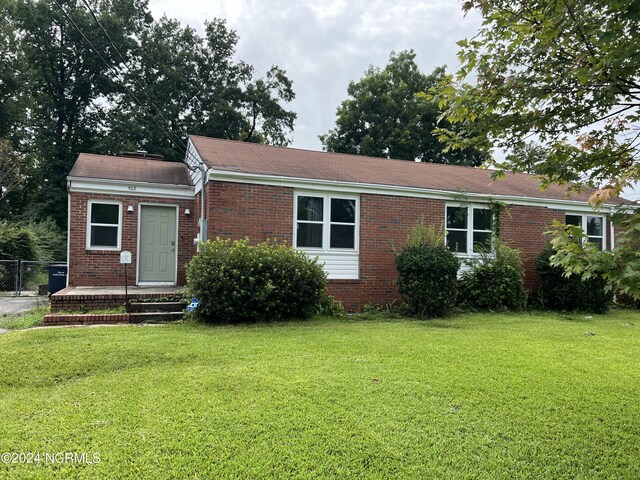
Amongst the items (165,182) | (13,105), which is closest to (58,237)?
(13,105)

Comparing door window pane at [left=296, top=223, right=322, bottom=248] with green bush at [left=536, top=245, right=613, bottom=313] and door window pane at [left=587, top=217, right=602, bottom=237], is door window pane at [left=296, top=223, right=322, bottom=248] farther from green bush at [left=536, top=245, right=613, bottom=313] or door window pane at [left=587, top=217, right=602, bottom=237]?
door window pane at [left=587, top=217, right=602, bottom=237]

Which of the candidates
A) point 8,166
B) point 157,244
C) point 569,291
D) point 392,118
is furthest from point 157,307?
point 392,118

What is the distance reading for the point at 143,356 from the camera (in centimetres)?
499

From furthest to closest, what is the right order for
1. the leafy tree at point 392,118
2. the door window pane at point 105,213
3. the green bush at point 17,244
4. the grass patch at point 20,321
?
the leafy tree at point 392,118 < the green bush at point 17,244 < the door window pane at point 105,213 < the grass patch at point 20,321

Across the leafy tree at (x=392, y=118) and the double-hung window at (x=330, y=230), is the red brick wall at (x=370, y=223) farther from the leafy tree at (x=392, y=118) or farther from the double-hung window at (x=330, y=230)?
the leafy tree at (x=392, y=118)

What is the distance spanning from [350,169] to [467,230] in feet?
12.0

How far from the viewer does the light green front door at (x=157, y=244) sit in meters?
10.5

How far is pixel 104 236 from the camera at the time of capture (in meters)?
10.1

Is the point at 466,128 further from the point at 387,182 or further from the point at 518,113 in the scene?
the point at 387,182

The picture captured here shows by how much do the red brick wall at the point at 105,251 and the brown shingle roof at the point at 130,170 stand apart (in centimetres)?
54

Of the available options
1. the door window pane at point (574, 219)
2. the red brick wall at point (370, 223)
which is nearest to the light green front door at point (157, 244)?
the red brick wall at point (370, 223)

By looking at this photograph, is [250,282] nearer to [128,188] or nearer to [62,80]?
[128,188]

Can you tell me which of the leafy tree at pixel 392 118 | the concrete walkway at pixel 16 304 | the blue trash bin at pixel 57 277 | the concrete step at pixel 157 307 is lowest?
the concrete walkway at pixel 16 304

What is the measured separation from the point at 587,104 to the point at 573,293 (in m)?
8.60
